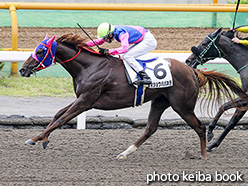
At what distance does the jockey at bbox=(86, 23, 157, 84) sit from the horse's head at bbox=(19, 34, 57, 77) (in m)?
0.53

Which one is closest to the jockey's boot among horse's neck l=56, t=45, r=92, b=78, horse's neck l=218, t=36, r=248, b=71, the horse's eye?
horse's neck l=56, t=45, r=92, b=78

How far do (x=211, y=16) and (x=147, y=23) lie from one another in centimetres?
151

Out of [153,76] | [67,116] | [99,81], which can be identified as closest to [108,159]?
[67,116]

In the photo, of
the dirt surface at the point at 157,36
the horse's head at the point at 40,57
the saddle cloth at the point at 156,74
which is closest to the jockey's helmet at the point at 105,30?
the saddle cloth at the point at 156,74

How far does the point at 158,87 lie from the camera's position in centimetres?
593

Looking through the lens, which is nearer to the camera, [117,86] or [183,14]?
[117,86]

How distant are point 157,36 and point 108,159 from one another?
683cm

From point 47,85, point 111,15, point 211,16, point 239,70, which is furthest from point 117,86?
point 211,16

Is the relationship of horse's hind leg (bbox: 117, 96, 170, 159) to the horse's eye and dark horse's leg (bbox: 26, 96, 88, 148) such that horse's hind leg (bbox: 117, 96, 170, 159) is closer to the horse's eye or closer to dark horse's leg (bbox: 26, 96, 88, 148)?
dark horse's leg (bbox: 26, 96, 88, 148)

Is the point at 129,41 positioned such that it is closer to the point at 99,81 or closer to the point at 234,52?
the point at 99,81

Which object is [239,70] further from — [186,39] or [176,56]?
[186,39]

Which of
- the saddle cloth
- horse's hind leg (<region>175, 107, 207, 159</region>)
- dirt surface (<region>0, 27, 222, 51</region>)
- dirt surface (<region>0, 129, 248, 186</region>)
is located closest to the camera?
dirt surface (<region>0, 129, 248, 186</region>)

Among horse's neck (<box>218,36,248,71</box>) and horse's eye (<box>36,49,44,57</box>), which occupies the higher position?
horse's eye (<box>36,49,44,57</box>)

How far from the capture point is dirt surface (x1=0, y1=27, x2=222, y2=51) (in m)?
11.8
